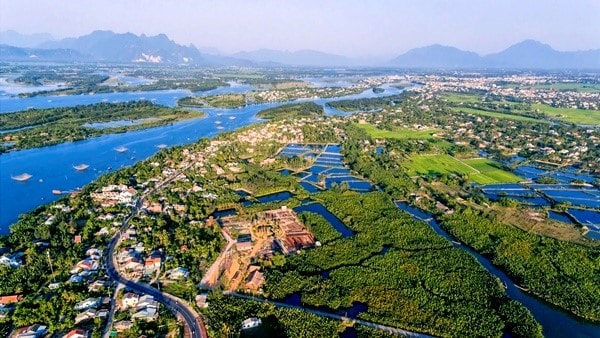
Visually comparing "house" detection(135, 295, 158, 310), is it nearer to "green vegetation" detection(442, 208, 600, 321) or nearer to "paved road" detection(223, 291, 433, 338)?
"paved road" detection(223, 291, 433, 338)

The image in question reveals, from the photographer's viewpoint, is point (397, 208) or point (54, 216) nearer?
point (54, 216)

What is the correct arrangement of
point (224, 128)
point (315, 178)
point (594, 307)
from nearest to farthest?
point (594, 307) < point (315, 178) < point (224, 128)

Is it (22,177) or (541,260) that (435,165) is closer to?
(541,260)

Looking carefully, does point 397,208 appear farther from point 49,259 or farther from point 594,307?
point 49,259

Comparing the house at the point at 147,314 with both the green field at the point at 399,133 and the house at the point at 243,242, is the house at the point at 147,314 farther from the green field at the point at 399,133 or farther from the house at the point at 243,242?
the green field at the point at 399,133

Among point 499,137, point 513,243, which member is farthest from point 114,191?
point 499,137

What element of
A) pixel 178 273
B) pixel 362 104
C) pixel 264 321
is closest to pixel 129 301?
pixel 178 273
